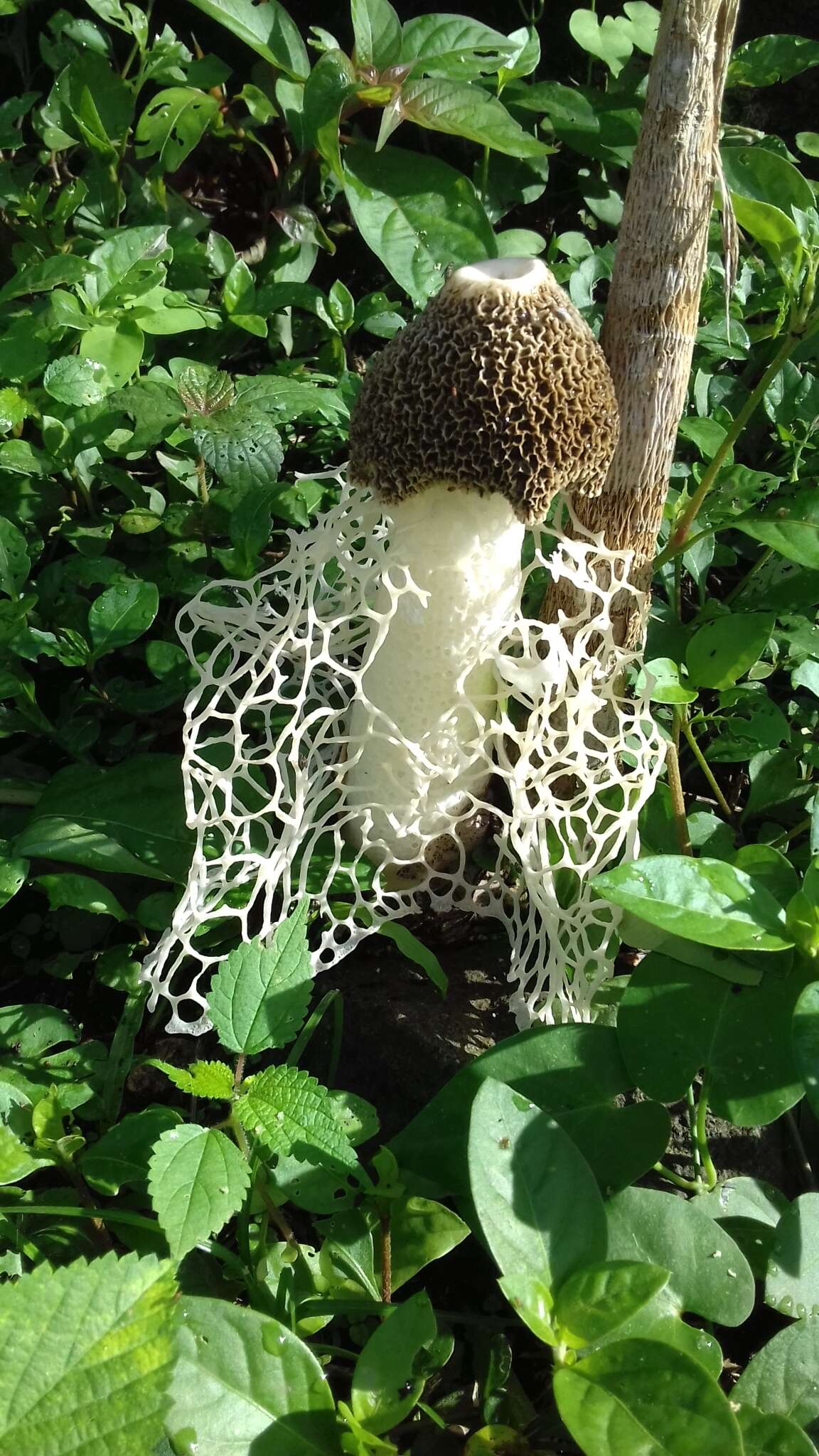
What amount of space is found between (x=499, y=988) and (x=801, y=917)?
0.55 meters

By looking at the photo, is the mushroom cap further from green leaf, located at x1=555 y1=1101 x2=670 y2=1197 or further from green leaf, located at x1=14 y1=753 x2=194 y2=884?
green leaf, located at x1=555 y1=1101 x2=670 y2=1197

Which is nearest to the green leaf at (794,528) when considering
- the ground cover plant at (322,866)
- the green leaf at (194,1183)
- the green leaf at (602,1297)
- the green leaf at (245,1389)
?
the ground cover plant at (322,866)

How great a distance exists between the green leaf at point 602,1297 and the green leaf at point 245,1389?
26 cm

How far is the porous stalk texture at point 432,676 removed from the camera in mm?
1436

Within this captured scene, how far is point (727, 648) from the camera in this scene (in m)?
1.53

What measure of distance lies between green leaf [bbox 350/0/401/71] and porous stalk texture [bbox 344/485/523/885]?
1137 millimetres

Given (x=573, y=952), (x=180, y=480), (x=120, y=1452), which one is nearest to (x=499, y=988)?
(x=573, y=952)

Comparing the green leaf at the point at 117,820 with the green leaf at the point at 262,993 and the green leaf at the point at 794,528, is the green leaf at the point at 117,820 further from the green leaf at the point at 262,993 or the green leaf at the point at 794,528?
the green leaf at the point at 794,528

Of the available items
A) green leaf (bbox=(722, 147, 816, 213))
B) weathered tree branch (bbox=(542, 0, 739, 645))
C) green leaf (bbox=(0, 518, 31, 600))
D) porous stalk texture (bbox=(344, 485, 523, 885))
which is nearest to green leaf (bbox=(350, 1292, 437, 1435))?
porous stalk texture (bbox=(344, 485, 523, 885))

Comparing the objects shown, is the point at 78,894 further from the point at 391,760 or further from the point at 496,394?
the point at 496,394

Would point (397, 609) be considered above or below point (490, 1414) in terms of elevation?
above

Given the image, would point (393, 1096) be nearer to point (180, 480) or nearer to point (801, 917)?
point (801, 917)

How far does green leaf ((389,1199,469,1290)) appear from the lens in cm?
123

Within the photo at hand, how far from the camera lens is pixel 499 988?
5.44 ft
